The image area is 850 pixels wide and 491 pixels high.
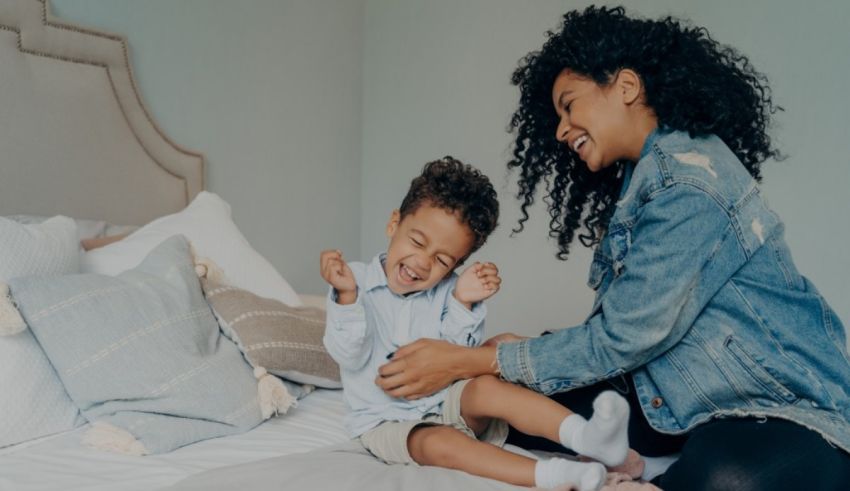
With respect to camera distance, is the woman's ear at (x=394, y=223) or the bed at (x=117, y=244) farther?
the woman's ear at (x=394, y=223)

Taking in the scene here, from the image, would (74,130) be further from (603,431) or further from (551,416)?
(603,431)

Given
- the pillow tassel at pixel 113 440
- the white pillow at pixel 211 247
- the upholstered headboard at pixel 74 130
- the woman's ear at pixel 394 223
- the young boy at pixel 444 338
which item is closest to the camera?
the young boy at pixel 444 338

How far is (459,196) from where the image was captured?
146 cm

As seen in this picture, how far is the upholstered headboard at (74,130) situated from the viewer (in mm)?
1793

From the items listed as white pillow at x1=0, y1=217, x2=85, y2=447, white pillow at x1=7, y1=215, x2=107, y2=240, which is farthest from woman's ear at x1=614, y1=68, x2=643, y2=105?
white pillow at x1=7, y1=215, x2=107, y2=240

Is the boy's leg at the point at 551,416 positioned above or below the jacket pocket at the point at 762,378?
below

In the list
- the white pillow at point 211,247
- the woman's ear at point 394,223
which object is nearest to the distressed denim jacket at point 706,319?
the woman's ear at point 394,223

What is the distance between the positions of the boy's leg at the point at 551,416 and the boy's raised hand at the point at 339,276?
0.90 feet

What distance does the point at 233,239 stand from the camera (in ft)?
6.11

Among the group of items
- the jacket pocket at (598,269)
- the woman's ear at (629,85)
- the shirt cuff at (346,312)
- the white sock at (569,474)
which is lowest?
the white sock at (569,474)

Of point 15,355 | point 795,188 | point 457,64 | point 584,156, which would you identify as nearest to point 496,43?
point 457,64

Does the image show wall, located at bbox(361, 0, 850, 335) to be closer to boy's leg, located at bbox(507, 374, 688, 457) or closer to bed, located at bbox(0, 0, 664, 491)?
bed, located at bbox(0, 0, 664, 491)

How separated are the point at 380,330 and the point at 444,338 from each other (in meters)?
0.13

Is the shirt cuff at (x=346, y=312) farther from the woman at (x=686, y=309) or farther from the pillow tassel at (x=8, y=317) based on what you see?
the pillow tassel at (x=8, y=317)
